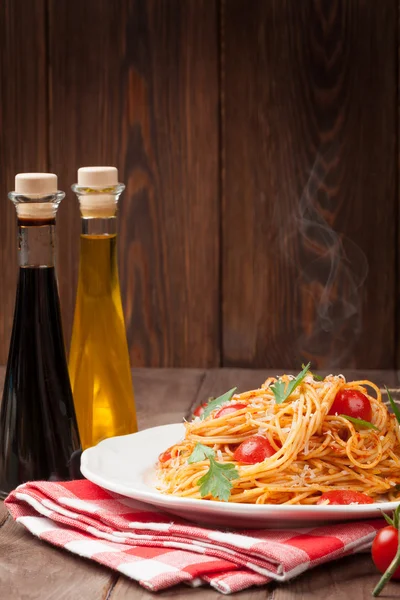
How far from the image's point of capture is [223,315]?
2.26 m

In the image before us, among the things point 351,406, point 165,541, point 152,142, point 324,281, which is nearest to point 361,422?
point 351,406

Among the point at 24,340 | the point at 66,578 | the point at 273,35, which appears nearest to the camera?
the point at 66,578

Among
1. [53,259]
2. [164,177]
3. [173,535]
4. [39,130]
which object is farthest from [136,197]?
[173,535]

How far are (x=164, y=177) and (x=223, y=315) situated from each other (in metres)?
0.32

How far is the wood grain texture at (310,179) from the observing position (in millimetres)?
2133

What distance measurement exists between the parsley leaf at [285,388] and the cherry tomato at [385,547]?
0.26 metres

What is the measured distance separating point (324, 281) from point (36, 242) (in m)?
1.04

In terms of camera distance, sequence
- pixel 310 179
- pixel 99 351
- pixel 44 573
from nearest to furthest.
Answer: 1. pixel 44 573
2. pixel 99 351
3. pixel 310 179

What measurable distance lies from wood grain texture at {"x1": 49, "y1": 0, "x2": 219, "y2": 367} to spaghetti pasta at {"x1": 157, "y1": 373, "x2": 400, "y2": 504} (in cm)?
99

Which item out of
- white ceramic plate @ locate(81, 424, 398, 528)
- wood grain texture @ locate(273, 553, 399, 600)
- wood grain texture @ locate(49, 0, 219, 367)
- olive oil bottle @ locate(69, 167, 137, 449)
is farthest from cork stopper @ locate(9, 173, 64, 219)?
wood grain texture @ locate(49, 0, 219, 367)

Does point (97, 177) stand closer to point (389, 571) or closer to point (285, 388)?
point (285, 388)

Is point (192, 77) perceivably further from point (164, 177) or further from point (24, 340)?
point (24, 340)

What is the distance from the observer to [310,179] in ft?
7.14

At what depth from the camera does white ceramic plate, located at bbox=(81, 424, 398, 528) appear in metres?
1.06
